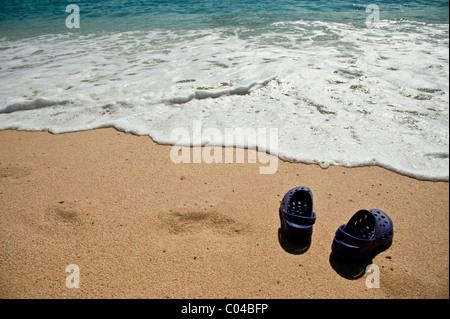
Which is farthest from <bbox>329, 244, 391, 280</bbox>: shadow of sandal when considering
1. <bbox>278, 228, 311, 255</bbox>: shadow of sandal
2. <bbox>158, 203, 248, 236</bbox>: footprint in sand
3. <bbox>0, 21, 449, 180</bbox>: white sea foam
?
<bbox>0, 21, 449, 180</bbox>: white sea foam

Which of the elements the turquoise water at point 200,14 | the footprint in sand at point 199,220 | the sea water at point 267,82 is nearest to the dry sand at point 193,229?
the footprint in sand at point 199,220

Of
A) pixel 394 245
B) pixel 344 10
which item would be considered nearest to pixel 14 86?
pixel 394 245

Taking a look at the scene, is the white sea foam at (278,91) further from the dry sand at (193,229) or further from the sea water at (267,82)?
the dry sand at (193,229)

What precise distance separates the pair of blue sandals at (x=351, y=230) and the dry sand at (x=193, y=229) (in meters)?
0.09

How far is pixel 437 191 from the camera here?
2102 mm

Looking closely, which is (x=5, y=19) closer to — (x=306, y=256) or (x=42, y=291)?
(x=42, y=291)

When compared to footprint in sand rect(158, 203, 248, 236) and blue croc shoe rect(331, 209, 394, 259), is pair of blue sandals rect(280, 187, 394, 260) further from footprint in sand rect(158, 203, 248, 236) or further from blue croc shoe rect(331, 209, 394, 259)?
footprint in sand rect(158, 203, 248, 236)

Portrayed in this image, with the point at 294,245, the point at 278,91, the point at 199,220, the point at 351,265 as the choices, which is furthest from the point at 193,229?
the point at 278,91

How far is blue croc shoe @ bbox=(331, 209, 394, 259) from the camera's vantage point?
159 centimetres

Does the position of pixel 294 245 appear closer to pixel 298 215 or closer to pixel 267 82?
pixel 298 215

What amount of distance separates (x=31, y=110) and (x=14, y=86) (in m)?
1.30

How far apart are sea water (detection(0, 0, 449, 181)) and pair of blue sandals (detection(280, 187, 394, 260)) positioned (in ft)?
2.65

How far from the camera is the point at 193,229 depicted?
1.92 metres

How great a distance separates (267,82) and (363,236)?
298 centimetres
